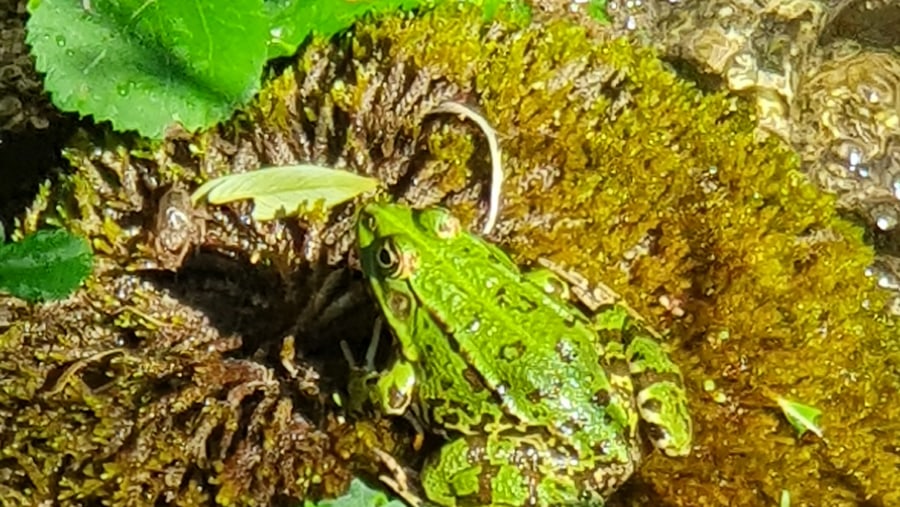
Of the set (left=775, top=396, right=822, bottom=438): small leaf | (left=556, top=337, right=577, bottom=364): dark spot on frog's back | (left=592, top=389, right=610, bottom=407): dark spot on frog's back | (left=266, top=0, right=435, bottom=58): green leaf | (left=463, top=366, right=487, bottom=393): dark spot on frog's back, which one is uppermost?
(left=266, top=0, right=435, bottom=58): green leaf

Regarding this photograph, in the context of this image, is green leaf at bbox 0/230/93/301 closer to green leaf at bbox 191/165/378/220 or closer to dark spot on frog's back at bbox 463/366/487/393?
green leaf at bbox 191/165/378/220

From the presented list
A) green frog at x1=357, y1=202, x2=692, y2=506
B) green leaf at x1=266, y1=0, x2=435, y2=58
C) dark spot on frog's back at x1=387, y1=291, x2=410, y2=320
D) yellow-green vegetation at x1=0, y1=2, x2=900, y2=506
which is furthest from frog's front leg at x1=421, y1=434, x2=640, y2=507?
green leaf at x1=266, y1=0, x2=435, y2=58

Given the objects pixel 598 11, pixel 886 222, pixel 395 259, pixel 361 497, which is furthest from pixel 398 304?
pixel 886 222

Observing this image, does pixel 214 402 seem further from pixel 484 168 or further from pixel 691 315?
pixel 691 315

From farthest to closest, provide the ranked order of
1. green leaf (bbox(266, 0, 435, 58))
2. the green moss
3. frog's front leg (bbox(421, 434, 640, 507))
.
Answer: green leaf (bbox(266, 0, 435, 58)) → the green moss → frog's front leg (bbox(421, 434, 640, 507))

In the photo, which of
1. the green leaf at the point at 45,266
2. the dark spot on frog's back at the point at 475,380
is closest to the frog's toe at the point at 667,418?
the dark spot on frog's back at the point at 475,380

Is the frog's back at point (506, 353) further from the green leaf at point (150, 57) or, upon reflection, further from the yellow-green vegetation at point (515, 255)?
the green leaf at point (150, 57)

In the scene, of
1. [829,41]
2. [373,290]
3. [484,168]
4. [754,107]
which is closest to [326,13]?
[484,168]
